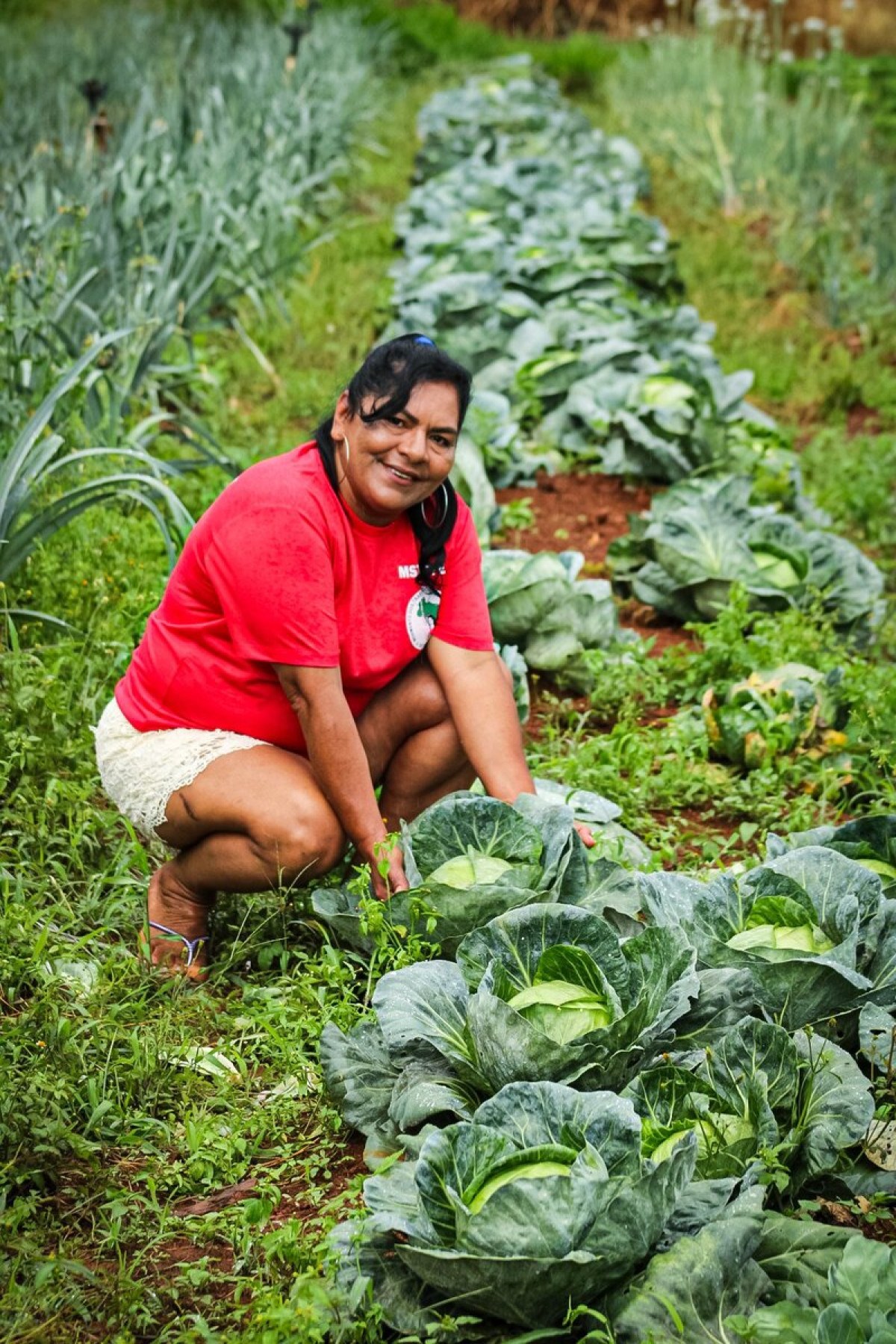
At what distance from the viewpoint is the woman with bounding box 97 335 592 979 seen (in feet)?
8.05

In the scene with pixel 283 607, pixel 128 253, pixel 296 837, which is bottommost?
pixel 296 837

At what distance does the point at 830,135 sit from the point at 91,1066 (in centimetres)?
789

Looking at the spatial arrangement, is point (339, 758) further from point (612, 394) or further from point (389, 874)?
point (612, 394)

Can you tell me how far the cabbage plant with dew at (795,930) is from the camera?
215 cm

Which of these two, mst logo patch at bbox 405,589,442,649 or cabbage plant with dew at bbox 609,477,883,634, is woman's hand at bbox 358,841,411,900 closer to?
mst logo patch at bbox 405,589,442,649

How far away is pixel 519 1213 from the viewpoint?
1.64m

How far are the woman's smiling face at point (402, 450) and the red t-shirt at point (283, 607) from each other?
7 cm

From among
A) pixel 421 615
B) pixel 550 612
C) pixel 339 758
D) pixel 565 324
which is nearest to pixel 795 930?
pixel 339 758

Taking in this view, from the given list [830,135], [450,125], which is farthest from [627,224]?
[450,125]

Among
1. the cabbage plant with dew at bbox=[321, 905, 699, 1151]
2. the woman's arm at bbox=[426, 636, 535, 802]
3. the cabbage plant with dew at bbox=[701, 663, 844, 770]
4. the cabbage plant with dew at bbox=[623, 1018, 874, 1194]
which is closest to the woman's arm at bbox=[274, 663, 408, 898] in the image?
the woman's arm at bbox=[426, 636, 535, 802]

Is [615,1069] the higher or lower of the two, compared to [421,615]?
lower

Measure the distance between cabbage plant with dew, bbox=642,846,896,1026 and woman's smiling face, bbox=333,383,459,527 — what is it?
826 mm

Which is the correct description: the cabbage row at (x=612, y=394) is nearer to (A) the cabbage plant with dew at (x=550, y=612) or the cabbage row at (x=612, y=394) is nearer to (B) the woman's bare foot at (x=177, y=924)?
(A) the cabbage plant with dew at (x=550, y=612)

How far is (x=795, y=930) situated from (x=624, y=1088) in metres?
0.46
